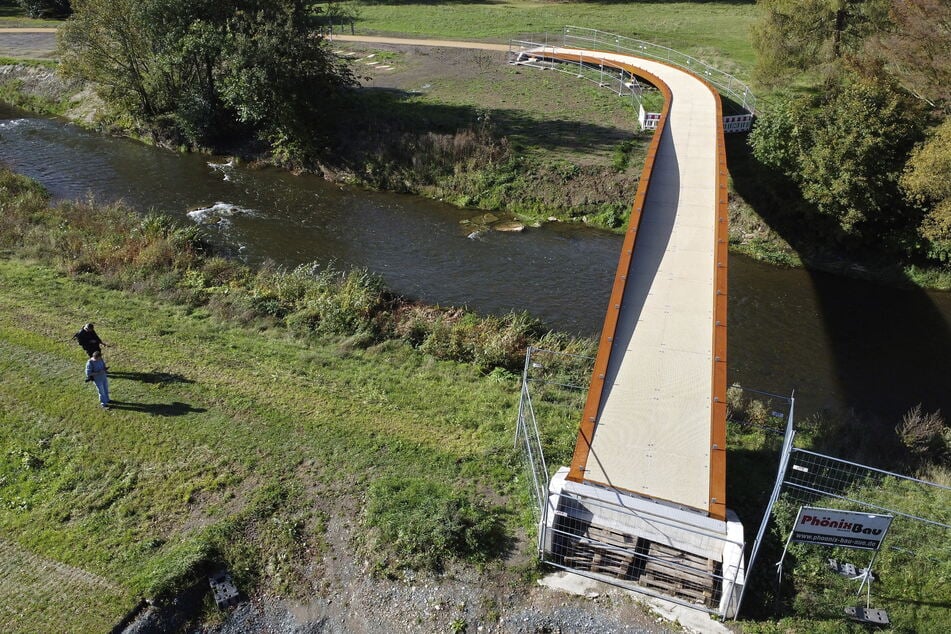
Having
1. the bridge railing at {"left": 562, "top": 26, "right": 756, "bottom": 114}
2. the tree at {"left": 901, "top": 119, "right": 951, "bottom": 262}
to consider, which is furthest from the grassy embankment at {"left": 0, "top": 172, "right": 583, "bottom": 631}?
the bridge railing at {"left": 562, "top": 26, "right": 756, "bottom": 114}

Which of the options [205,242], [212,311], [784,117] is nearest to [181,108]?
[205,242]

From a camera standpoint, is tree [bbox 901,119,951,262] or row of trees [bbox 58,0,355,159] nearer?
tree [bbox 901,119,951,262]

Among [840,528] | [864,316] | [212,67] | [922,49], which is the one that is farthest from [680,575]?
[212,67]

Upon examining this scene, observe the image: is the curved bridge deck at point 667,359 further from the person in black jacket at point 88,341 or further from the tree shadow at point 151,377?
the person in black jacket at point 88,341

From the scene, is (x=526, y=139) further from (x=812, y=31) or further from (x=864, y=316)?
(x=864, y=316)

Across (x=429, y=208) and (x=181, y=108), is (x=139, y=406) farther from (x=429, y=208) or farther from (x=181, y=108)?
(x=181, y=108)

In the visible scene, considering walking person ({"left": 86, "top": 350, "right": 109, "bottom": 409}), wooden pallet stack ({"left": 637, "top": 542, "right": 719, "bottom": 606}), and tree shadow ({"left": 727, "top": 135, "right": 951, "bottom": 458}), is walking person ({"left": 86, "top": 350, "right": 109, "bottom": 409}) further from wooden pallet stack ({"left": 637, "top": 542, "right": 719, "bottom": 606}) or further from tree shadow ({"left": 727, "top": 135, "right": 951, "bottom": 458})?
tree shadow ({"left": 727, "top": 135, "right": 951, "bottom": 458})

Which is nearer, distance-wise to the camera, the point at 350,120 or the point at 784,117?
the point at 784,117
